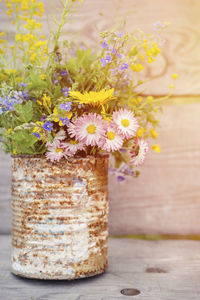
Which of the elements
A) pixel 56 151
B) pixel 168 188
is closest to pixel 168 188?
pixel 168 188

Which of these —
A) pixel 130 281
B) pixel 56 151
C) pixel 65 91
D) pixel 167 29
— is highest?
pixel 167 29

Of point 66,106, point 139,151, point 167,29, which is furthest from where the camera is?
point 167,29

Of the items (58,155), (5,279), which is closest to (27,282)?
(5,279)

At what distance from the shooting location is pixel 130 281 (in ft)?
2.49

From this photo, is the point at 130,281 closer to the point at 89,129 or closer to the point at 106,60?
the point at 89,129

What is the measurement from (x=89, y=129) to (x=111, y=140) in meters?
0.04

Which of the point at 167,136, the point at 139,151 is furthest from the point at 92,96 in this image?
the point at 167,136

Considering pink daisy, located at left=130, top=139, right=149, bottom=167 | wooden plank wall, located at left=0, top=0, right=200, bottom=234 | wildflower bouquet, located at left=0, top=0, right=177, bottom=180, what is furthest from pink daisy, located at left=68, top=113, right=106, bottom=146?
wooden plank wall, located at left=0, top=0, right=200, bottom=234

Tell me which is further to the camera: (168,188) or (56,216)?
(168,188)

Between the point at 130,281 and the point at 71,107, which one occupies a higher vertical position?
the point at 71,107

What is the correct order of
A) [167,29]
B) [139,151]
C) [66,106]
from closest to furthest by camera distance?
[66,106] → [139,151] → [167,29]

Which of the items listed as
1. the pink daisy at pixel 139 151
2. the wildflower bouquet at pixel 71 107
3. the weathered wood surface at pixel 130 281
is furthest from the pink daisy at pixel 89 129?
the weathered wood surface at pixel 130 281

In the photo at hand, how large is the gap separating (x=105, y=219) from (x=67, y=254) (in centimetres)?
11

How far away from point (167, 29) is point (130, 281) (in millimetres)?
714
